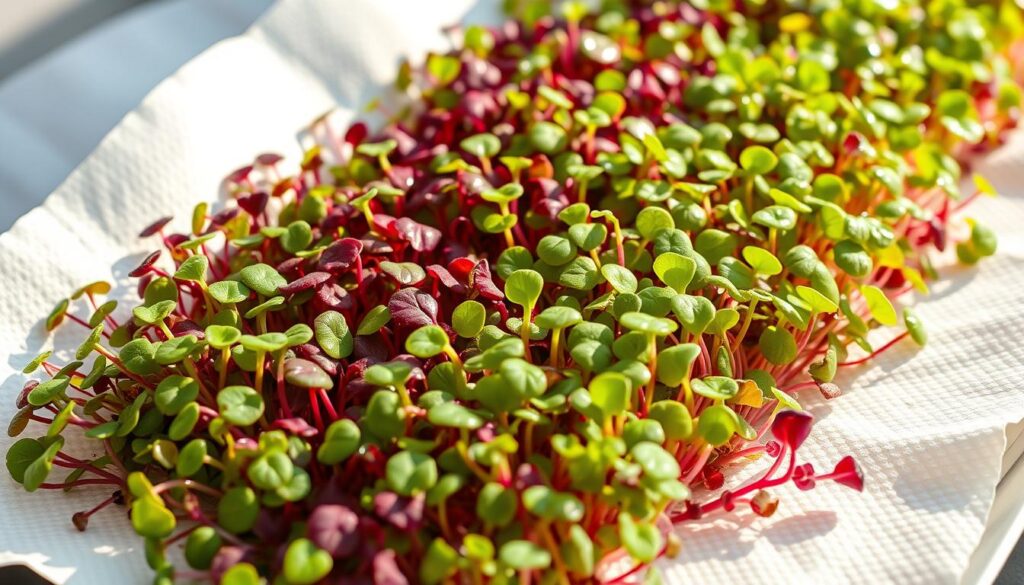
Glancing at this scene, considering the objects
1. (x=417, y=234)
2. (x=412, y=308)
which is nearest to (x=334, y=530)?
(x=412, y=308)

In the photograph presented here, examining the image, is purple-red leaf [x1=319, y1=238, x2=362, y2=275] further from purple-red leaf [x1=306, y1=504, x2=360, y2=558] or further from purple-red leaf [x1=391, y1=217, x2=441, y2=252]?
purple-red leaf [x1=306, y1=504, x2=360, y2=558]

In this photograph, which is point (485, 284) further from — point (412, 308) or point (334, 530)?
point (334, 530)

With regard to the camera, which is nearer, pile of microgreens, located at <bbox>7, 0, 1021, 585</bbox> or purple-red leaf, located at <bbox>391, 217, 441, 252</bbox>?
pile of microgreens, located at <bbox>7, 0, 1021, 585</bbox>

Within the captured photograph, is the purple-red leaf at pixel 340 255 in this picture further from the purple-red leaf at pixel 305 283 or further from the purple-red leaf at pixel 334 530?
the purple-red leaf at pixel 334 530

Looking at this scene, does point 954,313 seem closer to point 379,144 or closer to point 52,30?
point 379,144

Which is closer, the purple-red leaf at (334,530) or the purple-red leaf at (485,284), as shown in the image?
the purple-red leaf at (334,530)

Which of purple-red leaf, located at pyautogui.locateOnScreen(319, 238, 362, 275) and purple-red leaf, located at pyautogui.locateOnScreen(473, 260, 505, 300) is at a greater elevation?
purple-red leaf, located at pyautogui.locateOnScreen(319, 238, 362, 275)

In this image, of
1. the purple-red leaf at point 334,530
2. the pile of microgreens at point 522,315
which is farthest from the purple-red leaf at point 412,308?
the purple-red leaf at point 334,530

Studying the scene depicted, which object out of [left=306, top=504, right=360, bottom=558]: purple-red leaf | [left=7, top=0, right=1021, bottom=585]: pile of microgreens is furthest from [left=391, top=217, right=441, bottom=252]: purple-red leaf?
[left=306, top=504, right=360, bottom=558]: purple-red leaf
